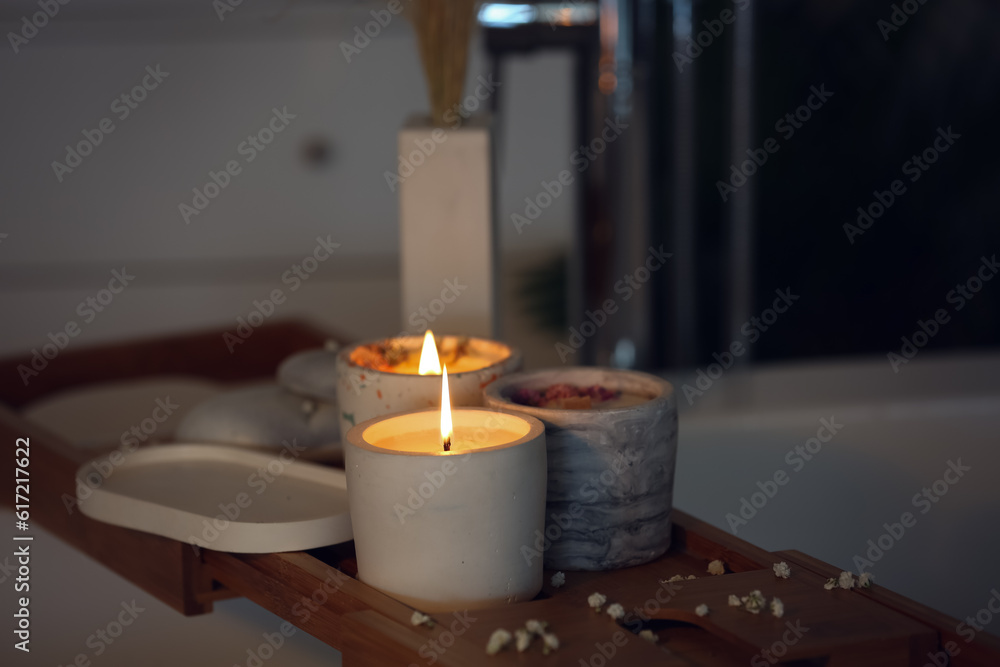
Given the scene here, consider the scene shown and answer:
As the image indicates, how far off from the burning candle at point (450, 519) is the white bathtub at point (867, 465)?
1.00 feet

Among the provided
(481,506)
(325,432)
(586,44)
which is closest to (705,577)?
(481,506)

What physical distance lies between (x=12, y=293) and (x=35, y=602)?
111 cm

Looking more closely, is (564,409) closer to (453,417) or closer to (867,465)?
(453,417)

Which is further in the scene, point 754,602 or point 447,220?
point 447,220

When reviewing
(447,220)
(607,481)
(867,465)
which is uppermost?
(447,220)

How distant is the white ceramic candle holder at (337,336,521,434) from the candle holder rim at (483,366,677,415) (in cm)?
1

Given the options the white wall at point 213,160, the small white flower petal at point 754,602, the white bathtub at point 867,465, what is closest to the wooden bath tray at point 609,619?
the small white flower petal at point 754,602

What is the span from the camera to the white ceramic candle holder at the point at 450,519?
47 centimetres

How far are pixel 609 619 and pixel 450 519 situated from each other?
9cm

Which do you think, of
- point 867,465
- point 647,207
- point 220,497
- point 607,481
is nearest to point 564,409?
point 607,481

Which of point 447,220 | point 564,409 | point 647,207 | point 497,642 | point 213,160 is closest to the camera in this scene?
point 497,642

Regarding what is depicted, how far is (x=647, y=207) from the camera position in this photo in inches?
48.0

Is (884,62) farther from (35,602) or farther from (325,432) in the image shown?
(35,602)

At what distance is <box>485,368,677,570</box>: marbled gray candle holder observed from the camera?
1.70ft
